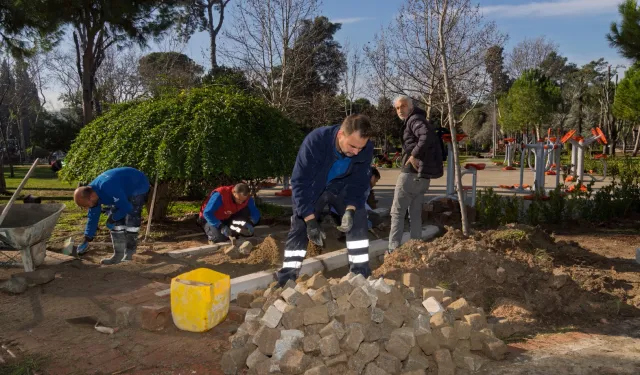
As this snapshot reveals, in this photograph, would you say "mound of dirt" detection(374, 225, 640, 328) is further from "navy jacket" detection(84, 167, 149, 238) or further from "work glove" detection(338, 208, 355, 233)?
"navy jacket" detection(84, 167, 149, 238)

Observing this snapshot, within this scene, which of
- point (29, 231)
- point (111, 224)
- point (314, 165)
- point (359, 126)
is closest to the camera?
point (359, 126)

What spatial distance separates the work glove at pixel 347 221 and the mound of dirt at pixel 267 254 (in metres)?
1.51

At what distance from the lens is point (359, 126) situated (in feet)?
11.4

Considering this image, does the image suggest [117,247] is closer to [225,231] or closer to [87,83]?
[225,231]

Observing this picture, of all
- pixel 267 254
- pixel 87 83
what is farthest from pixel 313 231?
pixel 87 83

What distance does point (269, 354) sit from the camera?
9.57ft

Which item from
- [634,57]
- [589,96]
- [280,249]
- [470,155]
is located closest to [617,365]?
[280,249]

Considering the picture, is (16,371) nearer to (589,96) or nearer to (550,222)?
(550,222)

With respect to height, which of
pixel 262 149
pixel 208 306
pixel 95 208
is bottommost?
pixel 208 306

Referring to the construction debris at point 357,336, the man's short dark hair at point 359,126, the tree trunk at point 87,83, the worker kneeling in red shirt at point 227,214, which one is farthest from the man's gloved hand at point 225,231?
the tree trunk at point 87,83

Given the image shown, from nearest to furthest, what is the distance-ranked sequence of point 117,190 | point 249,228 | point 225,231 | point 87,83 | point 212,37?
point 117,190 → point 225,231 → point 249,228 → point 87,83 → point 212,37

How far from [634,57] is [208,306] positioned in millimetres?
→ 12041

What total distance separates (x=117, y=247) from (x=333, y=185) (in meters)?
2.71

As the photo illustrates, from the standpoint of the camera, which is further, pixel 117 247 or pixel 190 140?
pixel 190 140
